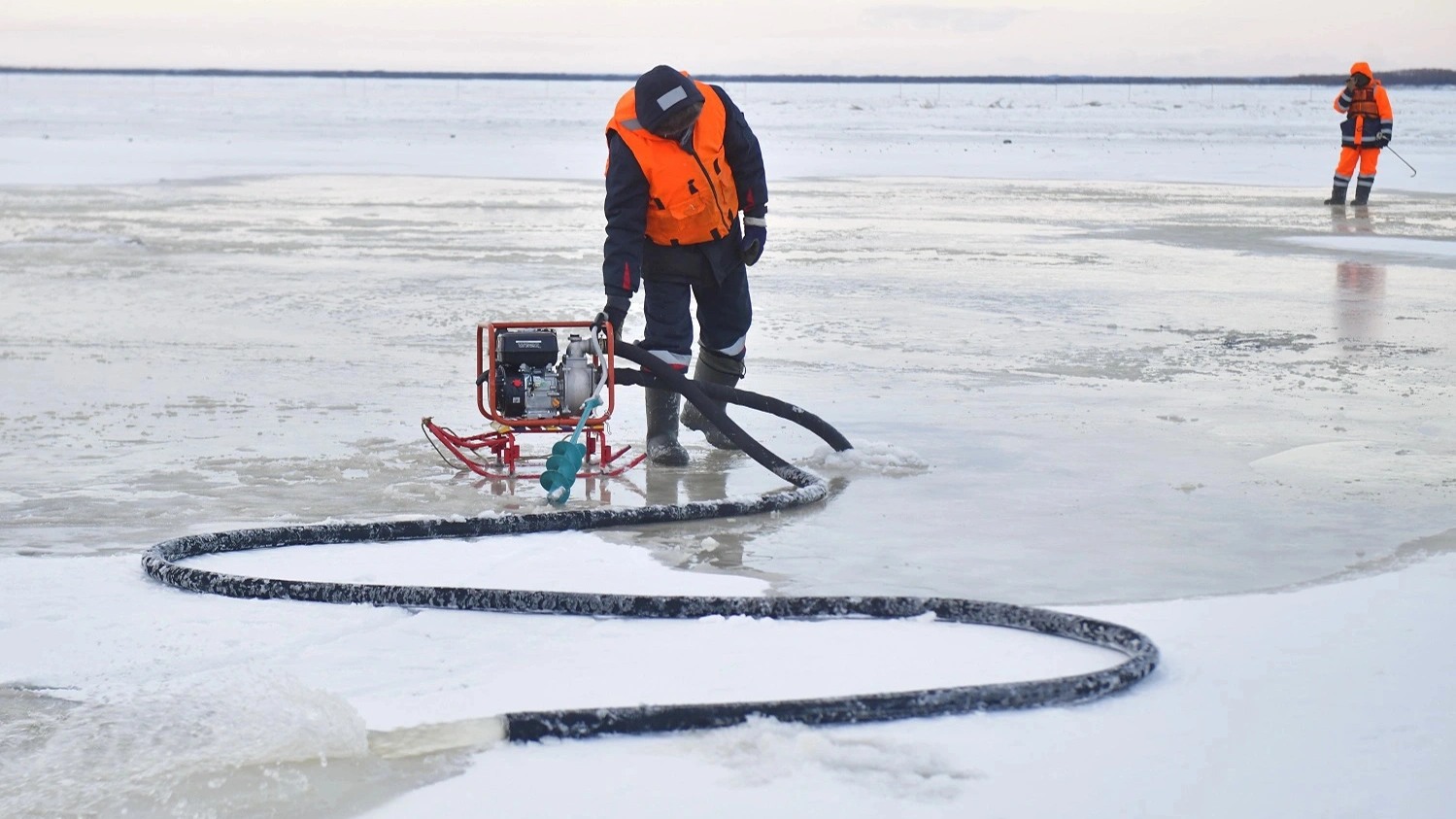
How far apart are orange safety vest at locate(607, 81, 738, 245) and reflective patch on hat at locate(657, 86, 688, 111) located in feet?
0.42

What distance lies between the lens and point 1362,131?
15.2m

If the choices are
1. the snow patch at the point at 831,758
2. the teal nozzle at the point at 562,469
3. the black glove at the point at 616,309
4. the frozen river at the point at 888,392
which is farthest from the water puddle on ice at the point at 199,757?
the black glove at the point at 616,309

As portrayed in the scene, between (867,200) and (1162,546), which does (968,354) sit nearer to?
(1162,546)

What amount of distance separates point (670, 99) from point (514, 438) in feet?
4.02

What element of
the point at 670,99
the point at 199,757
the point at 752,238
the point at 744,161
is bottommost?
the point at 199,757

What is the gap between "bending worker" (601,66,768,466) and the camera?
4.85m

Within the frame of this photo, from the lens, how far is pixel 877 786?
252 centimetres

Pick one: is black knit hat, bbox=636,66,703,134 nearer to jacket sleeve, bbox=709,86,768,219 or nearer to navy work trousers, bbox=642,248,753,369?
jacket sleeve, bbox=709,86,768,219

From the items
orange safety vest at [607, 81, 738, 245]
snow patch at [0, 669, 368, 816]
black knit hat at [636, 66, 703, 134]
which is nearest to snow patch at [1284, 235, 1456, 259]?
orange safety vest at [607, 81, 738, 245]

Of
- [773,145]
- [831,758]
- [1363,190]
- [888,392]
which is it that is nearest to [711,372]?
[888,392]

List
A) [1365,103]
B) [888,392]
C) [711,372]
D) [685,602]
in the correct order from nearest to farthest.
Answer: [685,602], [711,372], [888,392], [1365,103]

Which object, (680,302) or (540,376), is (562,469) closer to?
(540,376)

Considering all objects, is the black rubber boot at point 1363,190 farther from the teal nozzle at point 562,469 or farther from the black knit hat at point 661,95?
the teal nozzle at point 562,469

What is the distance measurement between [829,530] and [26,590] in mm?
2084
